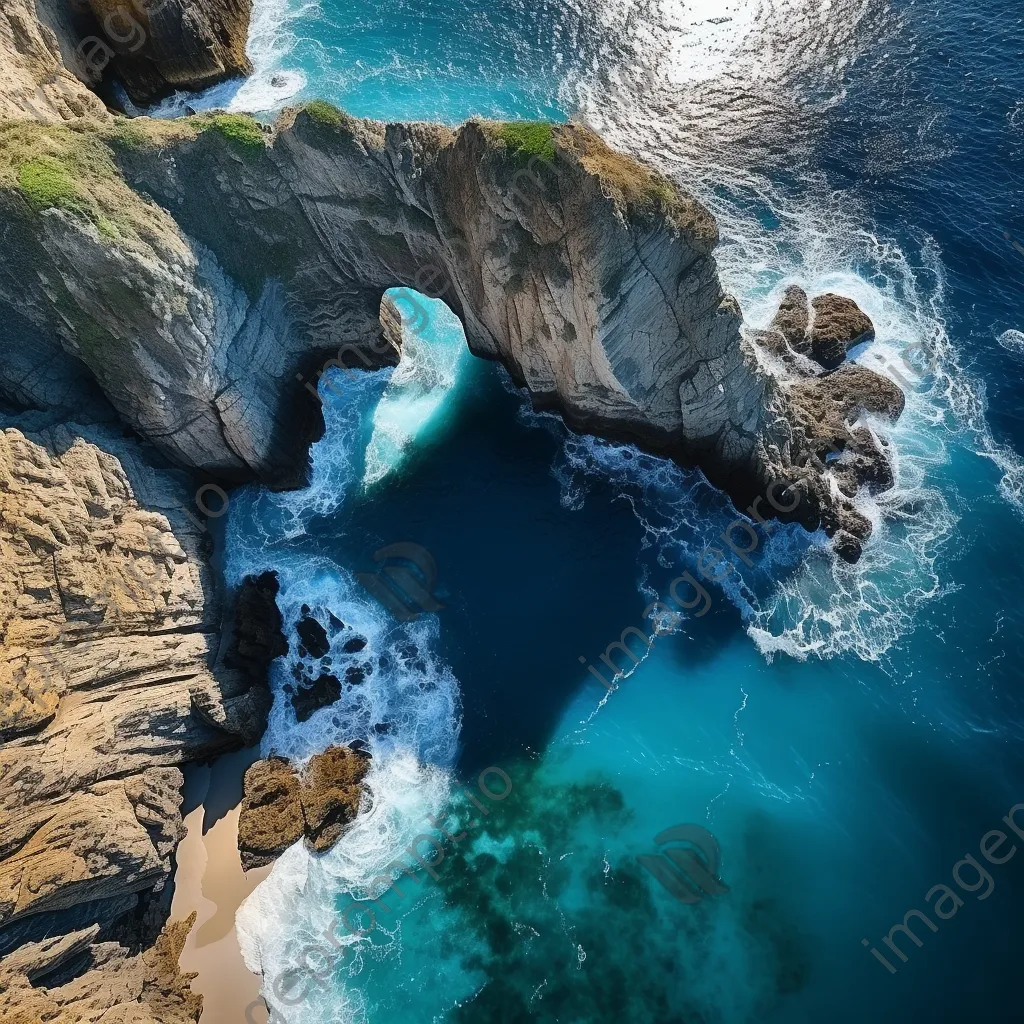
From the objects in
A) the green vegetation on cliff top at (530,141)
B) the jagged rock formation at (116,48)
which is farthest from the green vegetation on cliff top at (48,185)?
the green vegetation on cliff top at (530,141)

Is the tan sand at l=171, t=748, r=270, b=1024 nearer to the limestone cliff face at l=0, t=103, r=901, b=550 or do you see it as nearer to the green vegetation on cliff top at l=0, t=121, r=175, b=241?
the limestone cliff face at l=0, t=103, r=901, b=550

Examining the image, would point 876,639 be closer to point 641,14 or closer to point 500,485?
point 500,485

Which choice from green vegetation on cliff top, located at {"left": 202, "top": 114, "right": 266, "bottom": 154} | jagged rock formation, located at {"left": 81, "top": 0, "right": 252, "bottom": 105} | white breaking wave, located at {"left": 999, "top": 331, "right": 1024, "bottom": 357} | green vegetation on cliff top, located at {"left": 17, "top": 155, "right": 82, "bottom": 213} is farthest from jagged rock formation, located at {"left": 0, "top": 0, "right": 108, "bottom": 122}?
white breaking wave, located at {"left": 999, "top": 331, "right": 1024, "bottom": 357}

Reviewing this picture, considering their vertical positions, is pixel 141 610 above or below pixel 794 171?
below

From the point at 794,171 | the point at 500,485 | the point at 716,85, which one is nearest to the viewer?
the point at 500,485

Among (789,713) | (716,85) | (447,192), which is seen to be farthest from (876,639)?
(716,85)

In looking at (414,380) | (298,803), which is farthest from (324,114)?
(298,803)

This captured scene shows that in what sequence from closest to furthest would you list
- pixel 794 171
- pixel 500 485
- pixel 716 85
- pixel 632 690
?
pixel 632 690, pixel 500 485, pixel 794 171, pixel 716 85

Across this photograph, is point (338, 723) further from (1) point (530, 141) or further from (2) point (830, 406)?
(2) point (830, 406)
